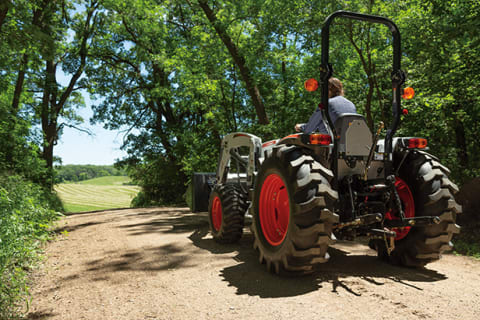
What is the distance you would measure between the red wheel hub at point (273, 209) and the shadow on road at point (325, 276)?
1.37ft

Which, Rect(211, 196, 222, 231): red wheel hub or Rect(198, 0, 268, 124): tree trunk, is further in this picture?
Rect(198, 0, 268, 124): tree trunk

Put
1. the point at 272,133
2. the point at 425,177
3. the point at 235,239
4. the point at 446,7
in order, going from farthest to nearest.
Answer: the point at 272,133
the point at 446,7
the point at 235,239
the point at 425,177

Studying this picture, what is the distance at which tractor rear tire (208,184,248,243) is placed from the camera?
529cm

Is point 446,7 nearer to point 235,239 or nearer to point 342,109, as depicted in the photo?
point 342,109

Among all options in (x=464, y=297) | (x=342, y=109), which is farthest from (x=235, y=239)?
(x=464, y=297)

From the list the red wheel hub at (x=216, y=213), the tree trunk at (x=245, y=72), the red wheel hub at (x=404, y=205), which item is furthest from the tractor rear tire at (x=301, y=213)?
the tree trunk at (x=245, y=72)

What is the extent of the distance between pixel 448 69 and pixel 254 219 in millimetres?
6061

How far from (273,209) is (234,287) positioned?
101 centimetres

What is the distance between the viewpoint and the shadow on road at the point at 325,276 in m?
3.25

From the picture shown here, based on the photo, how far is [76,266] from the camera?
4.48 metres

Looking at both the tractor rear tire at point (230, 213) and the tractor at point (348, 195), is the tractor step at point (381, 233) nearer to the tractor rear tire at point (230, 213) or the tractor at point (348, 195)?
the tractor at point (348, 195)

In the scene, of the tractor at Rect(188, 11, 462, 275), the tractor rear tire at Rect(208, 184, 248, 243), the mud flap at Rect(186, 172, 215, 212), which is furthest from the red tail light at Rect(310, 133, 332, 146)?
the mud flap at Rect(186, 172, 215, 212)

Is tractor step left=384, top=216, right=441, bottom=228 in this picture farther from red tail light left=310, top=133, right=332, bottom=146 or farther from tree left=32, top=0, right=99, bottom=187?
tree left=32, top=0, right=99, bottom=187

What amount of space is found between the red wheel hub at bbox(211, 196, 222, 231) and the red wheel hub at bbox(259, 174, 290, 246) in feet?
5.44
